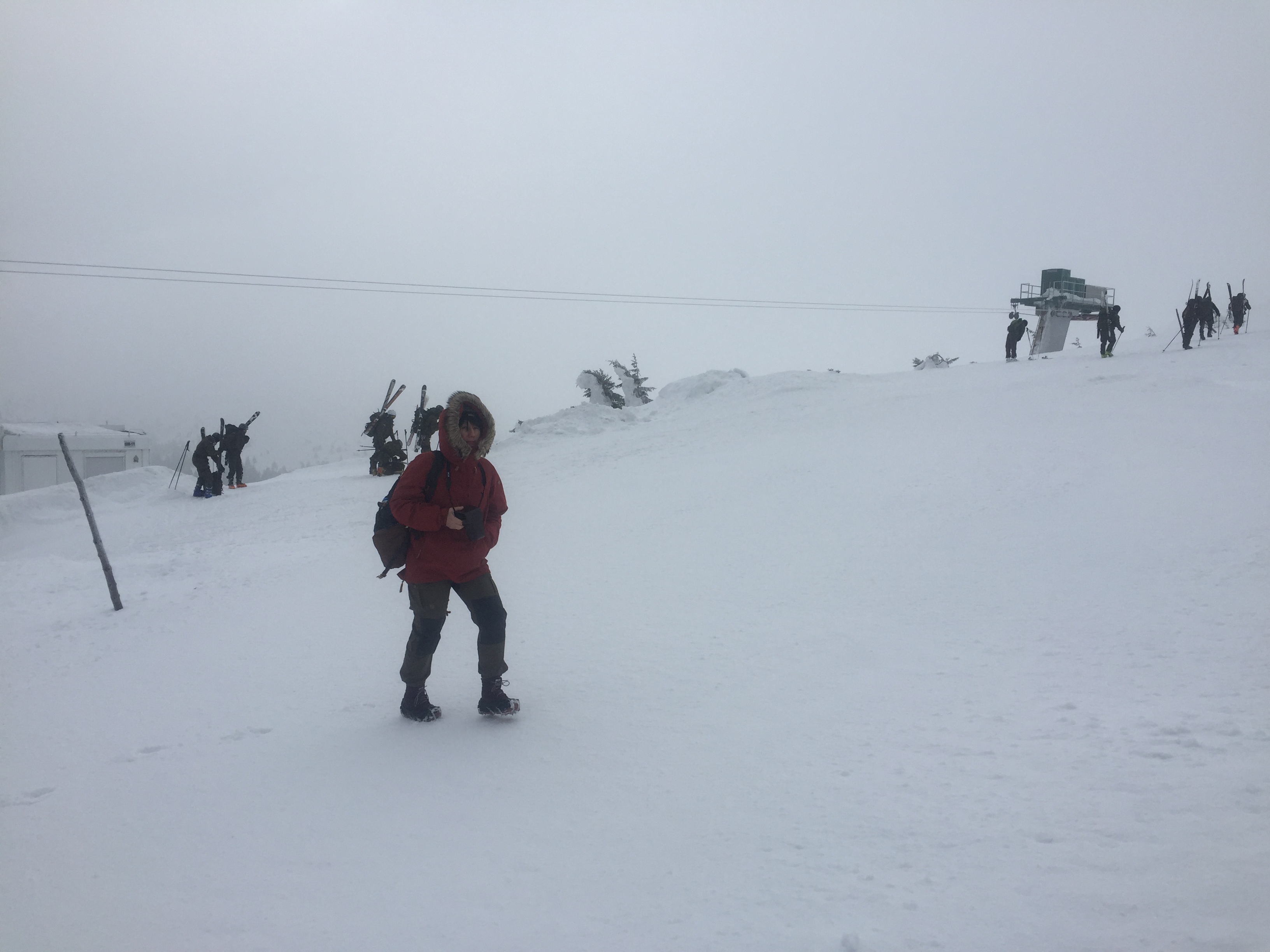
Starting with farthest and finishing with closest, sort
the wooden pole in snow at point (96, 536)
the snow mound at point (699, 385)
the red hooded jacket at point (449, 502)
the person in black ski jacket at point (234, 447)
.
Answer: the snow mound at point (699, 385)
the person in black ski jacket at point (234, 447)
the wooden pole in snow at point (96, 536)
the red hooded jacket at point (449, 502)

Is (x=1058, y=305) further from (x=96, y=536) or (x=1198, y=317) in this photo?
(x=96, y=536)

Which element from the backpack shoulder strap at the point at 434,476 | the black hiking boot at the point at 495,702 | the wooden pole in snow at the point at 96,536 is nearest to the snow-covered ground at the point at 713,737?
the black hiking boot at the point at 495,702

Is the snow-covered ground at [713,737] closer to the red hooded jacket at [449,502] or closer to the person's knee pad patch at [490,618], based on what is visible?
the person's knee pad patch at [490,618]

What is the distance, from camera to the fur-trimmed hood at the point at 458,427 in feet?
15.7

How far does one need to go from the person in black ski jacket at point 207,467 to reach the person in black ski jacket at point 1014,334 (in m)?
24.1

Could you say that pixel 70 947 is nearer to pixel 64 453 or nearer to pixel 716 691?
pixel 716 691

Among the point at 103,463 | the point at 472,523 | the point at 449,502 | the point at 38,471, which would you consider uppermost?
the point at 449,502

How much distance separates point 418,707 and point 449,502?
1324 millimetres

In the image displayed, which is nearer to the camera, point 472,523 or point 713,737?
point 713,737

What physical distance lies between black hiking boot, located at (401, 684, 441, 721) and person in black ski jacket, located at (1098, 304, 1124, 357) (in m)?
24.5

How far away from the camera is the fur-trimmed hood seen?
15.7ft

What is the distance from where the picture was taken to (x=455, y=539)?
483 centimetres

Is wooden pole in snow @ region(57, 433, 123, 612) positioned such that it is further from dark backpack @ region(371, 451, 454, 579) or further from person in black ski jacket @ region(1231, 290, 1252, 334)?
person in black ski jacket @ region(1231, 290, 1252, 334)

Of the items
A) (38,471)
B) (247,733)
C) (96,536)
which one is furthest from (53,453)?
(247,733)
